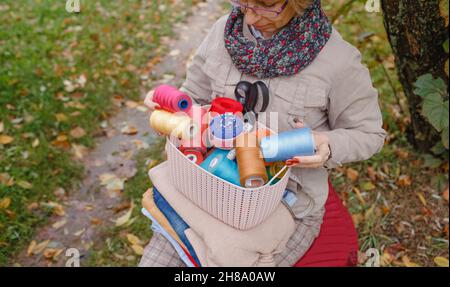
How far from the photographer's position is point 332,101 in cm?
172

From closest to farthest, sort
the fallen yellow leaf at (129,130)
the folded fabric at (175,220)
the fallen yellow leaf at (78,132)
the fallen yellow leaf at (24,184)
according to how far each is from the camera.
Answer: the folded fabric at (175,220), the fallen yellow leaf at (24,184), the fallen yellow leaf at (78,132), the fallen yellow leaf at (129,130)

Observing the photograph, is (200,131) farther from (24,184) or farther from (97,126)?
(97,126)

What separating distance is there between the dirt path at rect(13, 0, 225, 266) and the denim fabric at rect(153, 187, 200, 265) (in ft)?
3.41

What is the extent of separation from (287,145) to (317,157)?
0.52 ft

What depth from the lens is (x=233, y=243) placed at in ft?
5.31

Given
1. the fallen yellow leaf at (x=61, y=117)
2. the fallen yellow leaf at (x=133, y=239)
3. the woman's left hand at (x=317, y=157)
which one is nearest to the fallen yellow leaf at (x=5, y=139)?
the fallen yellow leaf at (x=61, y=117)

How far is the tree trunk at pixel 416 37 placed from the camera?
2256 mm

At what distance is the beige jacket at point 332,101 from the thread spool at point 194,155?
29 centimetres

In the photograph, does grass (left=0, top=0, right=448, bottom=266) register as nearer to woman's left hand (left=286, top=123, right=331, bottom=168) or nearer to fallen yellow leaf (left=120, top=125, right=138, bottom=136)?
fallen yellow leaf (left=120, top=125, right=138, bottom=136)

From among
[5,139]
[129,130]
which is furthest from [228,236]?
[5,139]

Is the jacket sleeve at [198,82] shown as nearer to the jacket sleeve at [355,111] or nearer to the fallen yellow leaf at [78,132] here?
the jacket sleeve at [355,111]
